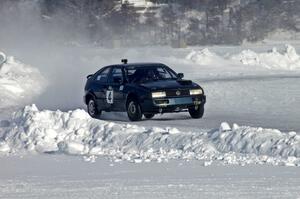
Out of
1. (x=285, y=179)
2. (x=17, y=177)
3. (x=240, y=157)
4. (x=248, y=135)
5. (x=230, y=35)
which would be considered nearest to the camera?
(x=285, y=179)

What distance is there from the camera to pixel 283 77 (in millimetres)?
36312

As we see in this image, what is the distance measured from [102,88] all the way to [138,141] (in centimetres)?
708

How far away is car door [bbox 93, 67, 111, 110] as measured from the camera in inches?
848

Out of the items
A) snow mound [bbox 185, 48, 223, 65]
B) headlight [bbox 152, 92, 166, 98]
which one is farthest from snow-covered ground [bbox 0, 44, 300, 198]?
snow mound [bbox 185, 48, 223, 65]

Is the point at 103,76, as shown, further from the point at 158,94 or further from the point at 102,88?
the point at 158,94

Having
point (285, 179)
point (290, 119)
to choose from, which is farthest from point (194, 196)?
point (290, 119)

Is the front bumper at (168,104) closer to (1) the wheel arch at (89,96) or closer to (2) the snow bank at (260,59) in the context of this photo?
(1) the wheel arch at (89,96)

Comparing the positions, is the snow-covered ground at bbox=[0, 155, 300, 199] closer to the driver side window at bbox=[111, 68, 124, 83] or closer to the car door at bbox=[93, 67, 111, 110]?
the driver side window at bbox=[111, 68, 124, 83]

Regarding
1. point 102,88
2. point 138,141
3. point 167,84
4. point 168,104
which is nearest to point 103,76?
point 102,88

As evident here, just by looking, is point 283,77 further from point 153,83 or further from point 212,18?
point 212,18

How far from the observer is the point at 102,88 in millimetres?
21703

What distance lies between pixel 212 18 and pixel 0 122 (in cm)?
6588

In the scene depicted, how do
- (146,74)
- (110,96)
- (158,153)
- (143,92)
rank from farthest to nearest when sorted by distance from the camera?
(110,96) < (146,74) < (143,92) < (158,153)

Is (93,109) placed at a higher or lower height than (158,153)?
lower
